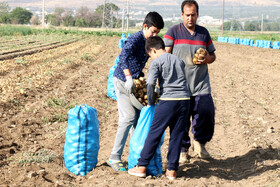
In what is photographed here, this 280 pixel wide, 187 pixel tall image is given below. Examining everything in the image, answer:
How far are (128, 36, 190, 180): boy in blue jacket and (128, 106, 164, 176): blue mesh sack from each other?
0.12 metres

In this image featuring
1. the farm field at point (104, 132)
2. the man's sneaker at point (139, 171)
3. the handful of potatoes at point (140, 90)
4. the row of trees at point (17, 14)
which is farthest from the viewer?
the row of trees at point (17, 14)

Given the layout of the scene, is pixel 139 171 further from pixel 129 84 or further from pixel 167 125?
pixel 129 84

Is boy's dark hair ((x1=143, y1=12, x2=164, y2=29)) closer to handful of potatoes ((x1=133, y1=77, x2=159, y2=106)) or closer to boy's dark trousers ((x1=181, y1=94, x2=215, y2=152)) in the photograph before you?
handful of potatoes ((x1=133, y1=77, x2=159, y2=106))

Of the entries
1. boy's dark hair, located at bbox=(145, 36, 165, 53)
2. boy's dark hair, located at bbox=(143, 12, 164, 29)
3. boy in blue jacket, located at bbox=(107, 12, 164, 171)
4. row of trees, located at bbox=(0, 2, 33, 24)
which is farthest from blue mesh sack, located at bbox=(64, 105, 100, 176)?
row of trees, located at bbox=(0, 2, 33, 24)

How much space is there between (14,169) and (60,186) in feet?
2.60

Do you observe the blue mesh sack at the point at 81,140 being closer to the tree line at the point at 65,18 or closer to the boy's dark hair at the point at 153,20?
the boy's dark hair at the point at 153,20

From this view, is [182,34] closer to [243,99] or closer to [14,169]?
[14,169]

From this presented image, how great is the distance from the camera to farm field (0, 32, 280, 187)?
13.8 ft

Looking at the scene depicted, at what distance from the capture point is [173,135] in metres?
3.96

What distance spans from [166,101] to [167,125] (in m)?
0.23

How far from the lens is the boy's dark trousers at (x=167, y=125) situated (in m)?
3.86

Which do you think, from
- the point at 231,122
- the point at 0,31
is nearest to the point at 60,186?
the point at 231,122

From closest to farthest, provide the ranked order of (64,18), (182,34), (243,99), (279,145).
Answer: (182,34) → (279,145) → (243,99) → (64,18)

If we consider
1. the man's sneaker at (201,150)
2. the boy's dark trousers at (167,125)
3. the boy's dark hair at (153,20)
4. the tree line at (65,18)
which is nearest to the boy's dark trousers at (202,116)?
the man's sneaker at (201,150)
